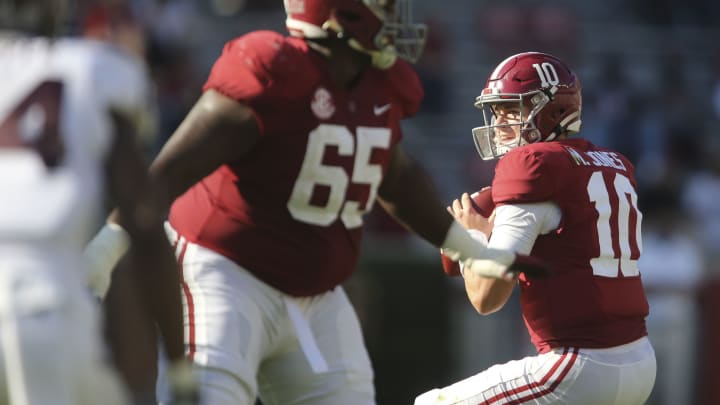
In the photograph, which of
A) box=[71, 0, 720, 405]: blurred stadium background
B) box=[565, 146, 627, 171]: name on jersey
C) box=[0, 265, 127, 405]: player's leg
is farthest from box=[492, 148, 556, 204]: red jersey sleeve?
box=[71, 0, 720, 405]: blurred stadium background

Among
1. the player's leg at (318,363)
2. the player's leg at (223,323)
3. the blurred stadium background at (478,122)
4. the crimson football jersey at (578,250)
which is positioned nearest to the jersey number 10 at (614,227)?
the crimson football jersey at (578,250)

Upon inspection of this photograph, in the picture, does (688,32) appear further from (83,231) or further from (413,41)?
(83,231)

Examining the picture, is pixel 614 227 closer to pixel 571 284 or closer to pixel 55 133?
pixel 571 284

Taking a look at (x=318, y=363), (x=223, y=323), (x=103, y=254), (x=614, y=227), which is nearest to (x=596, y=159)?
(x=614, y=227)

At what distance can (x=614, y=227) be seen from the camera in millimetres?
3850

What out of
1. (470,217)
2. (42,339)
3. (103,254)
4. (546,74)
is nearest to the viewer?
(42,339)

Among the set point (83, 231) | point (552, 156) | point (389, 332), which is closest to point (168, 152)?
point (83, 231)

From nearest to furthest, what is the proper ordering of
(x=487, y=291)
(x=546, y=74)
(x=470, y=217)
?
(x=487, y=291) < (x=546, y=74) < (x=470, y=217)

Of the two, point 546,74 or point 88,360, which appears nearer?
point 88,360

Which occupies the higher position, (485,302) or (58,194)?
(58,194)

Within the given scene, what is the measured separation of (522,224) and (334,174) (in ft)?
2.03

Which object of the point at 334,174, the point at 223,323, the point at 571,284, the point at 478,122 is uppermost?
the point at 334,174

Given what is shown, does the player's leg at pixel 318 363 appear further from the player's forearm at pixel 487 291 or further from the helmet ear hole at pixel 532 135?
the helmet ear hole at pixel 532 135

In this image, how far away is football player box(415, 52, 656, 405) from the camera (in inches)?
148
